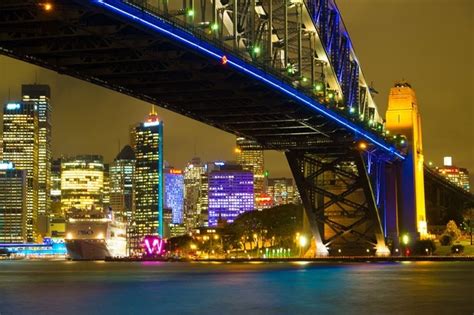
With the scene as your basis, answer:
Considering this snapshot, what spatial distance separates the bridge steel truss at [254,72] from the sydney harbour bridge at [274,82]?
0.08 metres

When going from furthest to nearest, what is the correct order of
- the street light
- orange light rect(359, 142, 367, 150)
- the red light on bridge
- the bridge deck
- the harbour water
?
the street light, orange light rect(359, 142, 367, 150), the red light on bridge, the bridge deck, the harbour water

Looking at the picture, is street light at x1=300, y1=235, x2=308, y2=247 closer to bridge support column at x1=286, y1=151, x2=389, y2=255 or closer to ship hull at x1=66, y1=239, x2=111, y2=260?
bridge support column at x1=286, y1=151, x2=389, y2=255

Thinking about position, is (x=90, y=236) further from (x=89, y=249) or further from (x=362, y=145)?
(x=362, y=145)

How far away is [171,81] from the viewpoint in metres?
45.5

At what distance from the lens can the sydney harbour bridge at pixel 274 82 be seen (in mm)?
36469

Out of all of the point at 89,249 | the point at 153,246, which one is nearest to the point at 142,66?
the point at 153,246

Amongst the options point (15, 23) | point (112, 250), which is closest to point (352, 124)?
point (15, 23)

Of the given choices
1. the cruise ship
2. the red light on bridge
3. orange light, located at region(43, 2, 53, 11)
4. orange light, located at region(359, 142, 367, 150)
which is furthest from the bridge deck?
the cruise ship

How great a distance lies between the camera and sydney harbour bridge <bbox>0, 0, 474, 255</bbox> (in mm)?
36469

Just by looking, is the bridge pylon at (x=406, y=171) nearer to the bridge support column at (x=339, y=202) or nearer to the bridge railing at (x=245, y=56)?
the bridge support column at (x=339, y=202)

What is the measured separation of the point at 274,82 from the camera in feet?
153

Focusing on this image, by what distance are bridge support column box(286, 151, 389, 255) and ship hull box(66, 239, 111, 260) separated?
55223 millimetres

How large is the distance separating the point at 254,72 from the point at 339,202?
31683 mm

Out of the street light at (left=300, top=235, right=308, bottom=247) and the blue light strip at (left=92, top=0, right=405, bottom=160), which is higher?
the blue light strip at (left=92, top=0, right=405, bottom=160)
